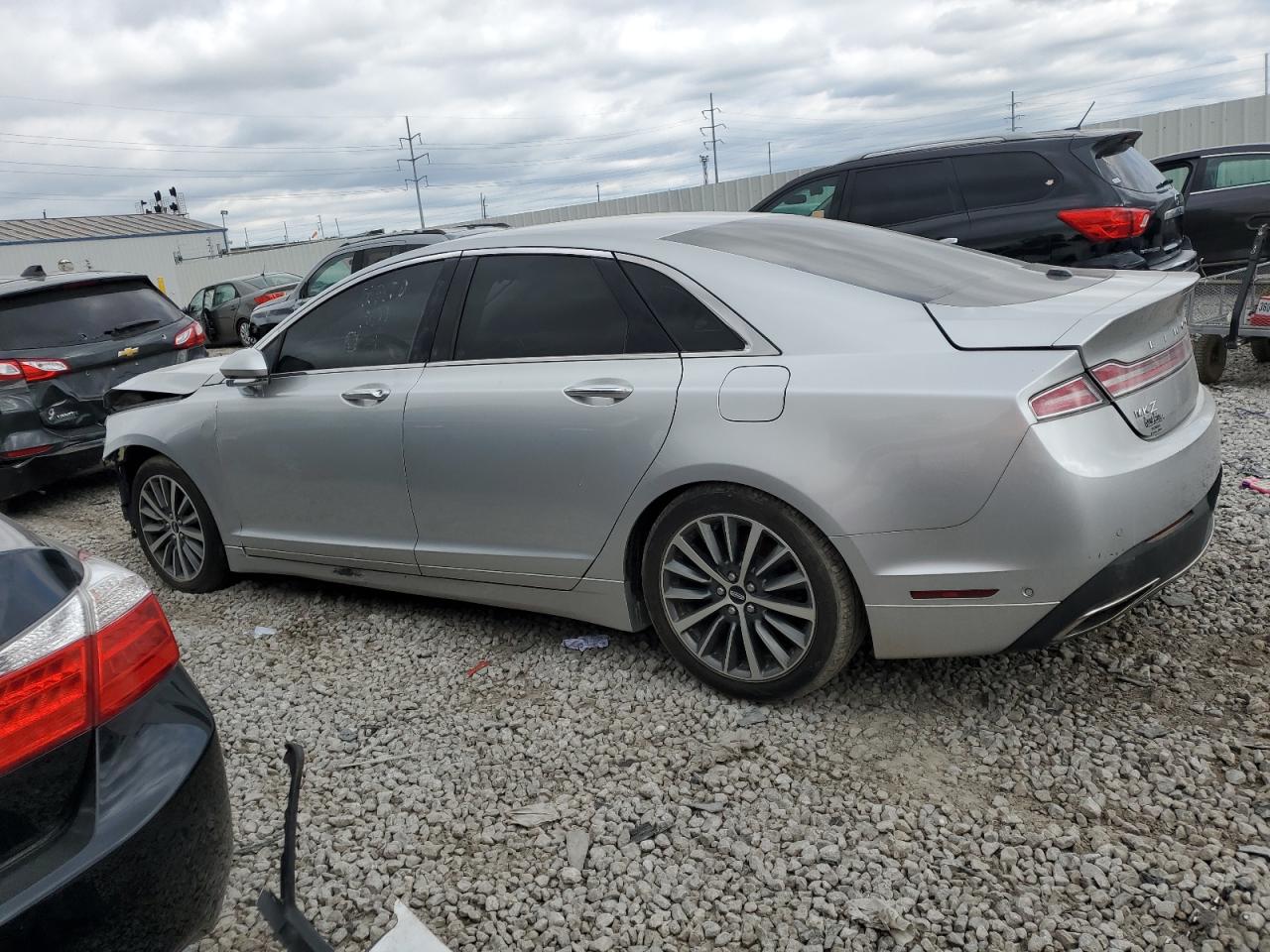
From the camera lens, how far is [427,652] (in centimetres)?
401

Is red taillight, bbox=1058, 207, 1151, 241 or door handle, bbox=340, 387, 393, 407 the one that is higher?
red taillight, bbox=1058, 207, 1151, 241

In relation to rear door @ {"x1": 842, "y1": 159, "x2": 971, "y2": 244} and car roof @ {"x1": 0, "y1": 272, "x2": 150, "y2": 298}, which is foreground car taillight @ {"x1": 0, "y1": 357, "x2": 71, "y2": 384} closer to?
car roof @ {"x1": 0, "y1": 272, "x2": 150, "y2": 298}

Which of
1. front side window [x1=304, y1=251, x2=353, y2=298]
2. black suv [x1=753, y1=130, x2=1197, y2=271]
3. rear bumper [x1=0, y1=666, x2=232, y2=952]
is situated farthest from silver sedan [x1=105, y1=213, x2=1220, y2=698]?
front side window [x1=304, y1=251, x2=353, y2=298]

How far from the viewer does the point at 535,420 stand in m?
3.45

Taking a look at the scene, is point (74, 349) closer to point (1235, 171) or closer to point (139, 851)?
point (139, 851)

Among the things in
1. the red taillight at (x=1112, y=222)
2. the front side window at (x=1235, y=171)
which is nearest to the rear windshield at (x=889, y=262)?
the red taillight at (x=1112, y=222)

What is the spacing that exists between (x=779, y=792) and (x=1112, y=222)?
560cm

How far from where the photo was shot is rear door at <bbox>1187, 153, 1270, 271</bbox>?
33.9 feet

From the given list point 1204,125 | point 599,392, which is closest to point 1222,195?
point 1204,125

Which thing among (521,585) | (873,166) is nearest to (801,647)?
(521,585)

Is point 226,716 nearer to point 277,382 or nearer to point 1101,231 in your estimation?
point 277,382

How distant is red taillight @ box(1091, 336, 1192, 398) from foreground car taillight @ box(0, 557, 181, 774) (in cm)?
238

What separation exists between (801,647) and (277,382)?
8.47 ft

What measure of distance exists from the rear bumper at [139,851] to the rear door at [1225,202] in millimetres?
11022
